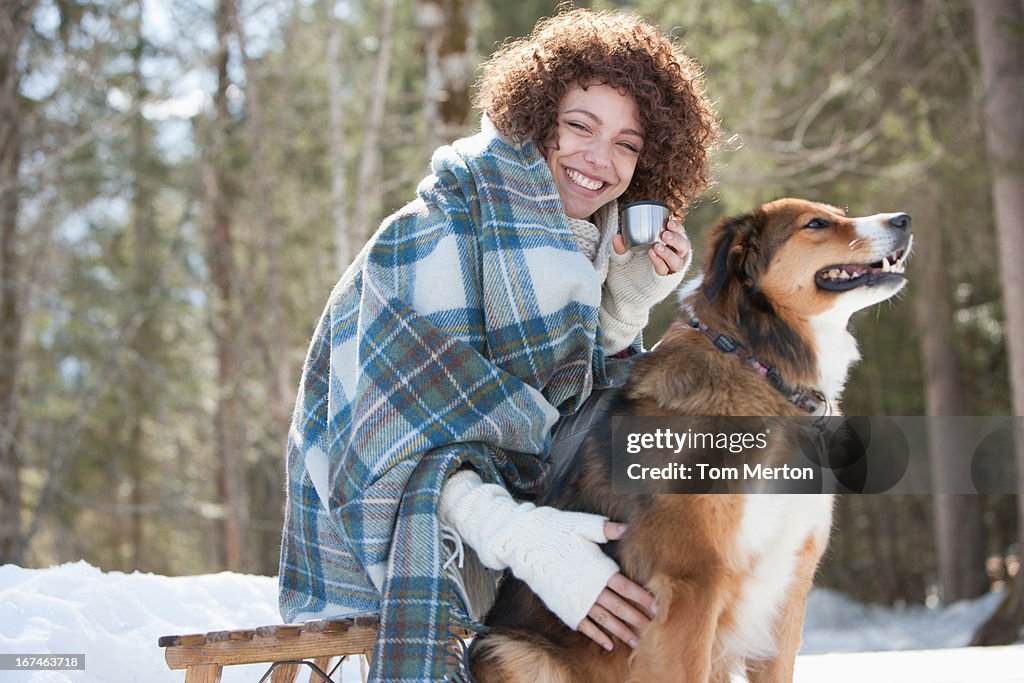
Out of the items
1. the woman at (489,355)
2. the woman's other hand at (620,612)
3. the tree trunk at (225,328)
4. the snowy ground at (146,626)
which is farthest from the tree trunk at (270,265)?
the woman's other hand at (620,612)

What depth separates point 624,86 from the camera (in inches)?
113

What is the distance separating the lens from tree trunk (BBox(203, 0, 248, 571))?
1070cm

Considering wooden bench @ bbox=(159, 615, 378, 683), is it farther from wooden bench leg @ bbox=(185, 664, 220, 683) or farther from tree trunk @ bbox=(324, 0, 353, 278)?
Answer: tree trunk @ bbox=(324, 0, 353, 278)

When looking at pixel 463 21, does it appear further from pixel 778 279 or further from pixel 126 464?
pixel 126 464

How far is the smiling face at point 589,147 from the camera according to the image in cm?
283

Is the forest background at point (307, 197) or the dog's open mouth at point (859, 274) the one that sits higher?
the forest background at point (307, 197)

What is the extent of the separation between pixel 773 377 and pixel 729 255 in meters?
0.37

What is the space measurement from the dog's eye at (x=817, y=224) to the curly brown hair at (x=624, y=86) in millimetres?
543

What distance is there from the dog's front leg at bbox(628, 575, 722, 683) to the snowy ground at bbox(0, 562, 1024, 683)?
1.44 metres

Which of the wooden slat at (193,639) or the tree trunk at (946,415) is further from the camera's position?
the tree trunk at (946,415)

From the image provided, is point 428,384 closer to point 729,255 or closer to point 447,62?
point 729,255

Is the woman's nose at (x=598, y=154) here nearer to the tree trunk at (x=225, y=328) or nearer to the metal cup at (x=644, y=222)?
the metal cup at (x=644, y=222)
